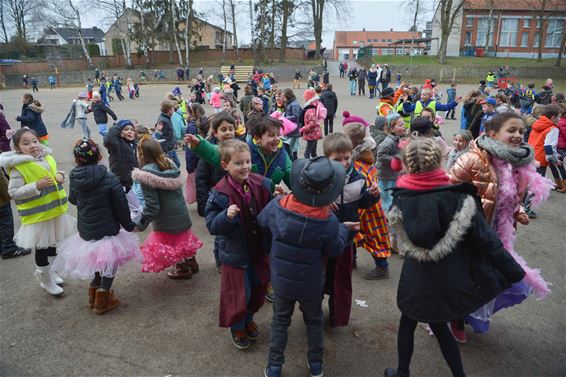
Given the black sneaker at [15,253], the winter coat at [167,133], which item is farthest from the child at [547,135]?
the black sneaker at [15,253]

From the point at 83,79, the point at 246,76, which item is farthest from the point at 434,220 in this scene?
the point at 83,79

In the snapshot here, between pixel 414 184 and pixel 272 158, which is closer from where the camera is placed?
pixel 414 184

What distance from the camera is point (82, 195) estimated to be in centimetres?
368

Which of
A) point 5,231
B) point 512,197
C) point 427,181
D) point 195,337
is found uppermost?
point 427,181

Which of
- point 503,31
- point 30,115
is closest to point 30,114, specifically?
point 30,115

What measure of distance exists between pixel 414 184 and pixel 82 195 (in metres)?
3.11

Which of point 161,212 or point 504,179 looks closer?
point 504,179

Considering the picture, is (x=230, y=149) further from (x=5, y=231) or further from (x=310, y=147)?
(x=310, y=147)

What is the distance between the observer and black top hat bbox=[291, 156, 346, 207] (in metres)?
2.40

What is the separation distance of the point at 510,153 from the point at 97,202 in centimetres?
379

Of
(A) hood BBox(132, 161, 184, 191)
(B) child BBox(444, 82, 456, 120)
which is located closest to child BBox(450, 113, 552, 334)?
(A) hood BBox(132, 161, 184, 191)

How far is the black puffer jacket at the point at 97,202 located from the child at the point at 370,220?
2465mm

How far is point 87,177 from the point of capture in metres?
3.60

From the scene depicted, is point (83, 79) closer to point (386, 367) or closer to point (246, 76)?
point (246, 76)
